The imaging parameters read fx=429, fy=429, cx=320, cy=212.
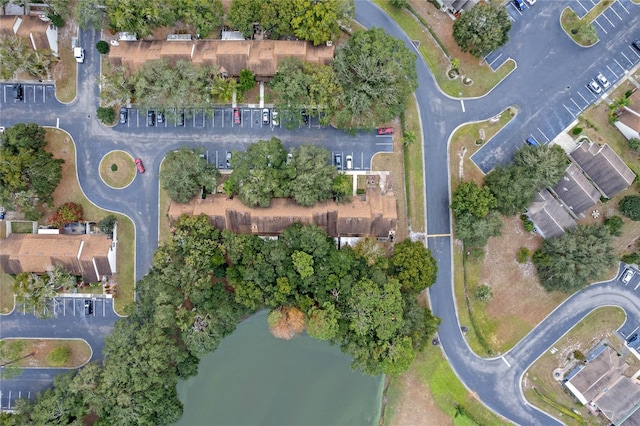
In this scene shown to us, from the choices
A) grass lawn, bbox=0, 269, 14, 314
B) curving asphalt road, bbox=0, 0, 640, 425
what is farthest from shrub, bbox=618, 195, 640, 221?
grass lawn, bbox=0, 269, 14, 314

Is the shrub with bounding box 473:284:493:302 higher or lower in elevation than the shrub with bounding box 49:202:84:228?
lower

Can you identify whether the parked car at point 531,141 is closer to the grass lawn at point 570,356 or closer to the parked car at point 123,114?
the grass lawn at point 570,356

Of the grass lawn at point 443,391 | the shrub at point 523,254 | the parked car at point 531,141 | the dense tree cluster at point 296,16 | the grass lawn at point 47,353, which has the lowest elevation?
the grass lawn at point 443,391

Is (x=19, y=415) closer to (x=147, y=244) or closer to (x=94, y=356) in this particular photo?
(x=94, y=356)

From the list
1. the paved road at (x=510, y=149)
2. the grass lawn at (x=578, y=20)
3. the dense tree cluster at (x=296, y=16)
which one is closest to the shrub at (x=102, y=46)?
A: the dense tree cluster at (x=296, y=16)

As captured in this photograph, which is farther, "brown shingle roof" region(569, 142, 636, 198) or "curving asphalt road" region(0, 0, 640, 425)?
"curving asphalt road" region(0, 0, 640, 425)

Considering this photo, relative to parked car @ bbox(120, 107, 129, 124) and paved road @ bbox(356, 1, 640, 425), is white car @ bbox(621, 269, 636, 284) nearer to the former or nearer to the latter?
paved road @ bbox(356, 1, 640, 425)
